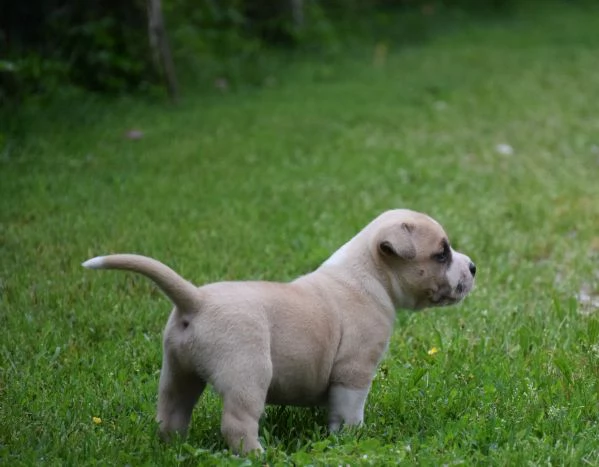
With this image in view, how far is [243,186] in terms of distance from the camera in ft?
27.1

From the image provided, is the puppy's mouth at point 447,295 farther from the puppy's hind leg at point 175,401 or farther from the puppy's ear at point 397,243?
the puppy's hind leg at point 175,401

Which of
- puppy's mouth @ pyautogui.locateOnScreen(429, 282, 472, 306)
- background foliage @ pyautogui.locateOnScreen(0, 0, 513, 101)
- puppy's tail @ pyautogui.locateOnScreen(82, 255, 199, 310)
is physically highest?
puppy's tail @ pyautogui.locateOnScreen(82, 255, 199, 310)

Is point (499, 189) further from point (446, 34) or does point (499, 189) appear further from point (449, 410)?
point (446, 34)

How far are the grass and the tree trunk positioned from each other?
34 centimetres

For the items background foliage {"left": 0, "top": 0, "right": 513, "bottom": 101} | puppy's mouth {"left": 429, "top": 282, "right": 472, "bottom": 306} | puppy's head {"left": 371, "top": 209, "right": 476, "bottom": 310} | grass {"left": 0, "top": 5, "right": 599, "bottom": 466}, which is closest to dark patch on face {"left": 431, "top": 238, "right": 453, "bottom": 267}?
puppy's head {"left": 371, "top": 209, "right": 476, "bottom": 310}

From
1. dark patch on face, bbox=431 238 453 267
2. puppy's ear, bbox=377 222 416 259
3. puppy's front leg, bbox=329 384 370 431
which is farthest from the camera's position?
dark patch on face, bbox=431 238 453 267

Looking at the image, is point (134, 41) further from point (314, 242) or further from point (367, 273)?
point (367, 273)

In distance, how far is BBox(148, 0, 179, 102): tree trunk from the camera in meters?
11.0

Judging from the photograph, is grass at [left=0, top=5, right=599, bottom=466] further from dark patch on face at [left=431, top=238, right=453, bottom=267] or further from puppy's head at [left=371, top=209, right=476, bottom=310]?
dark patch on face at [left=431, top=238, right=453, bottom=267]

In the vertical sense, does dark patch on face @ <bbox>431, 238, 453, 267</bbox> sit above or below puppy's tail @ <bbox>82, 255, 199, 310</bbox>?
below

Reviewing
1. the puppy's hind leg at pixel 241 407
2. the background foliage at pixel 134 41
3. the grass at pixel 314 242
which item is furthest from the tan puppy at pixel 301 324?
the background foliage at pixel 134 41

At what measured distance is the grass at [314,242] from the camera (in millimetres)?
4062

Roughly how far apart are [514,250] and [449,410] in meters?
2.85

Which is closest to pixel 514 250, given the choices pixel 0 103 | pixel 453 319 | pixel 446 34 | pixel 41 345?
pixel 453 319
